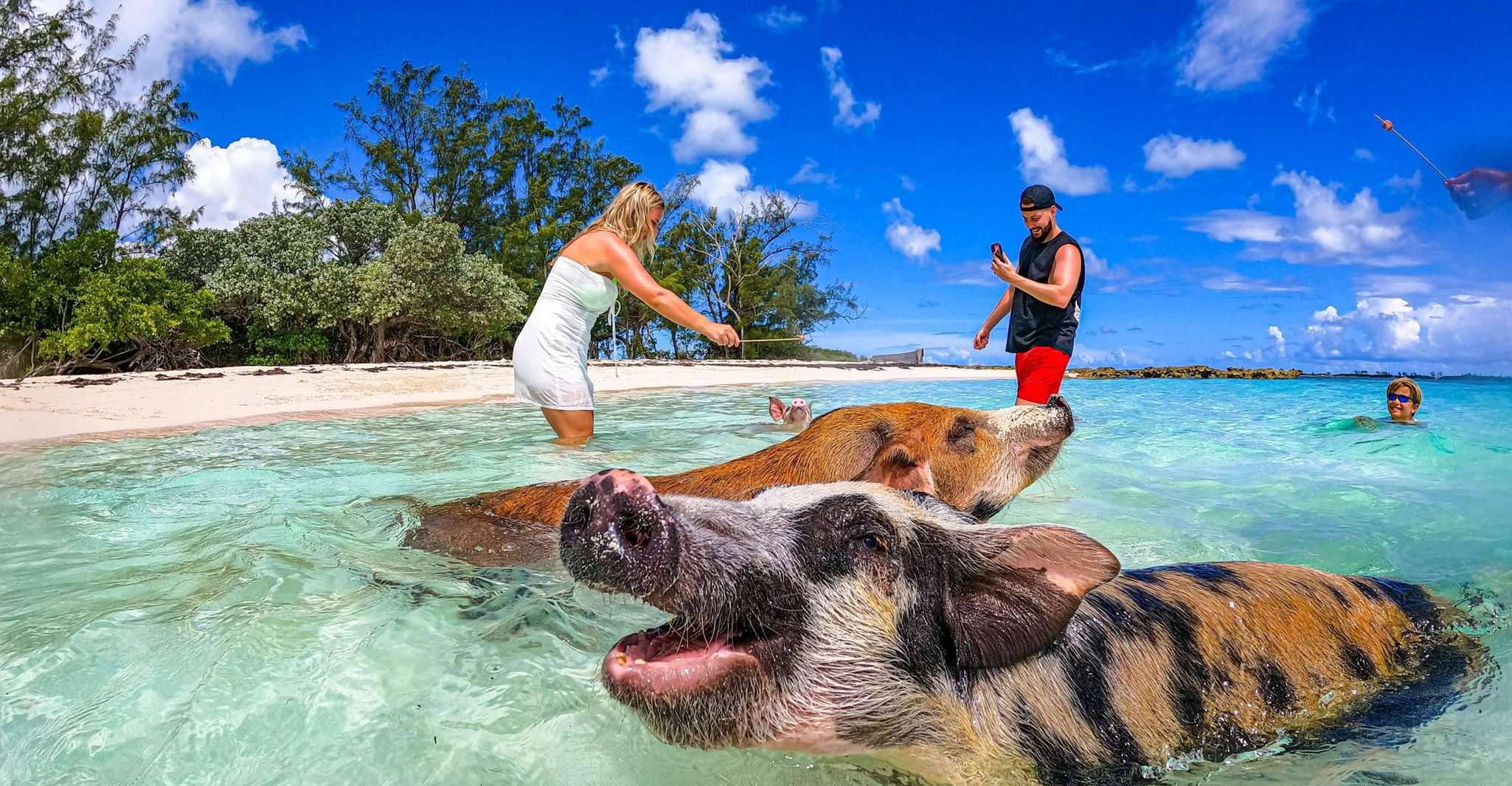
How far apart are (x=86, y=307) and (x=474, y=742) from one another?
2425 centimetres

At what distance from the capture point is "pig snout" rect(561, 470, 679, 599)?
1.78m

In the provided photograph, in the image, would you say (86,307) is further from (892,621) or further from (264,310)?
(892,621)

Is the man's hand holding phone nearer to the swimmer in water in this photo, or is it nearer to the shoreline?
the shoreline

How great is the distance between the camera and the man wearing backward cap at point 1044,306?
5.83 meters

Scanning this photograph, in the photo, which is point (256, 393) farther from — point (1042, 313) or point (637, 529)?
point (637, 529)

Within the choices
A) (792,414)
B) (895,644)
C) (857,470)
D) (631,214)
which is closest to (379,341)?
(792,414)

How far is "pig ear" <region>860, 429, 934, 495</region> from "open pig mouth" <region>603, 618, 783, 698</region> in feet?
6.33

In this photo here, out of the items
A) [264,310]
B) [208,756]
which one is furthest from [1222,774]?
[264,310]

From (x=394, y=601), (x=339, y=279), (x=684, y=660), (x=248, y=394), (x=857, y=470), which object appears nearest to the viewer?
(x=684, y=660)

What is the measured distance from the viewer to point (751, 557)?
1981mm

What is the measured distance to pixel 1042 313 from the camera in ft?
19.9

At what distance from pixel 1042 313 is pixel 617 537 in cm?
500

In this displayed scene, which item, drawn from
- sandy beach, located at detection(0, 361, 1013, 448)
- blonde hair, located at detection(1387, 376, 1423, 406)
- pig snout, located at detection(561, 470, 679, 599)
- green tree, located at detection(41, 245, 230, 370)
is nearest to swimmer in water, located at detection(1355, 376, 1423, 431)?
blonde hair, located at detection(1387, 376, 1423, 406)

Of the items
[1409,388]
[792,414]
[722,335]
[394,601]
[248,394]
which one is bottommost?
[394,601]
